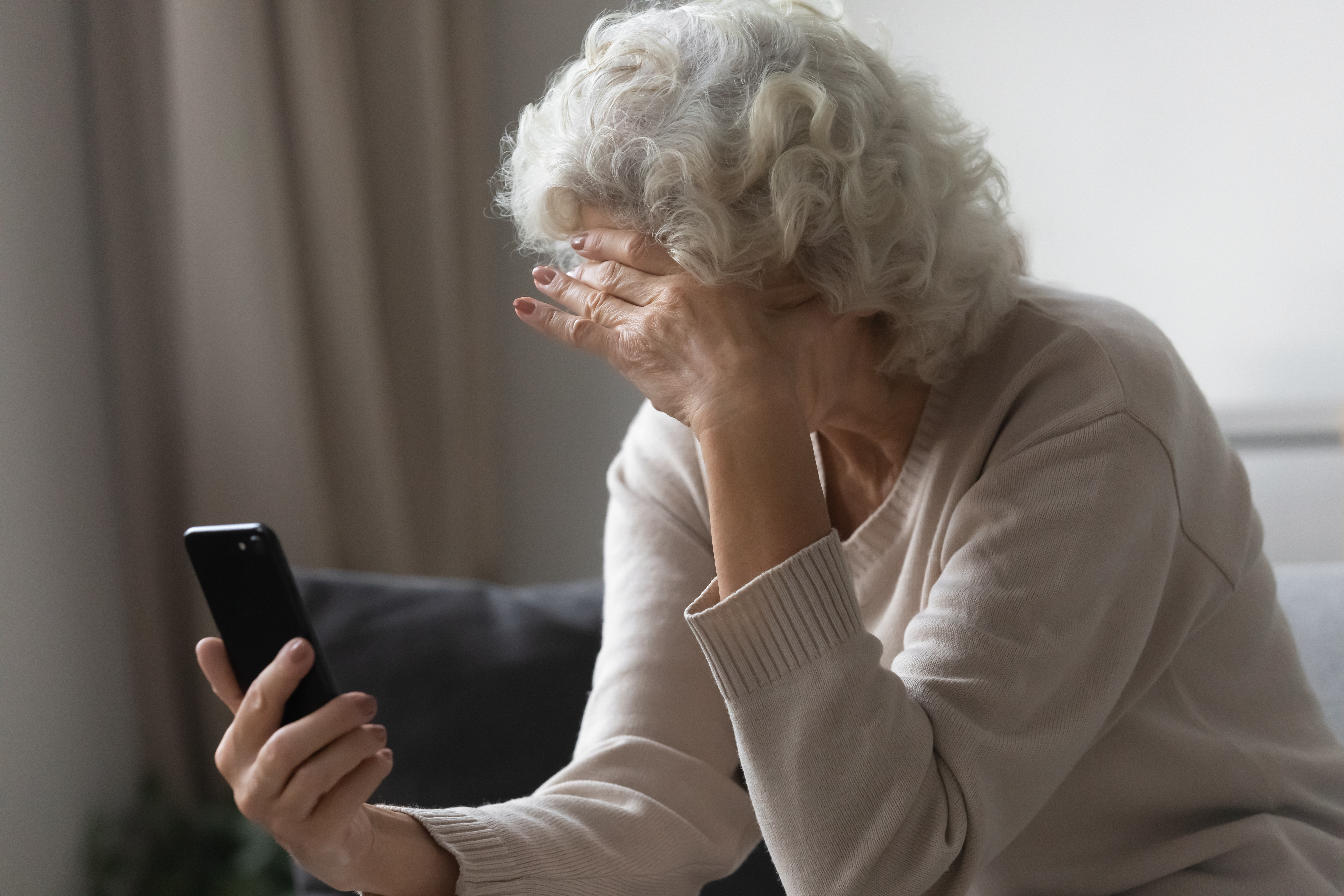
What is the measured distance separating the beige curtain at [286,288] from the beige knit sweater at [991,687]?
3.13 ft

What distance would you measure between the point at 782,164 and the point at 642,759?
22.0 inches

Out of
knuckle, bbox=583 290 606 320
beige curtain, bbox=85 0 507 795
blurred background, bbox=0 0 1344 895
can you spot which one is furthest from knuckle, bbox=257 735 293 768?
beige curtain, bbox=85 0 507 795

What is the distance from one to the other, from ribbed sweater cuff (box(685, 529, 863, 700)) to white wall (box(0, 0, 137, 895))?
1.13 meters

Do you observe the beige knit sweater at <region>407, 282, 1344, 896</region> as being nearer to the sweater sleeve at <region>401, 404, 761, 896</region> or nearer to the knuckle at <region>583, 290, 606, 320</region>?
the sweater sleeve at <region>401, 404, 761, 896</region>

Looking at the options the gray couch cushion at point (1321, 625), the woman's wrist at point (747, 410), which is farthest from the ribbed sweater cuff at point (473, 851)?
the gray couch cushion at point (1321, 625)

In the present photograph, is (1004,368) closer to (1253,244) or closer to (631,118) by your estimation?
(631,118)

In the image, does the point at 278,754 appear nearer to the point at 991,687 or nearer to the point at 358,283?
the point at 991,687

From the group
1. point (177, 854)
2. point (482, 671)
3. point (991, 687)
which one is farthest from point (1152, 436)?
point (177, 854)

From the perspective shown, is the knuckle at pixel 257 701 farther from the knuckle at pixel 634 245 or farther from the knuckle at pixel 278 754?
the knuckle at pixel 634 245

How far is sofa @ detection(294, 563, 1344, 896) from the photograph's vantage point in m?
1.38

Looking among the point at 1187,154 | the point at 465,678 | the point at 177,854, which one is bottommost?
the point at 177,854

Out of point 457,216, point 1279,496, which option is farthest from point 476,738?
point 1279,496

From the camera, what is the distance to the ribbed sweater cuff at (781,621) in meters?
0.78

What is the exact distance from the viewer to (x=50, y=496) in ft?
5.14
